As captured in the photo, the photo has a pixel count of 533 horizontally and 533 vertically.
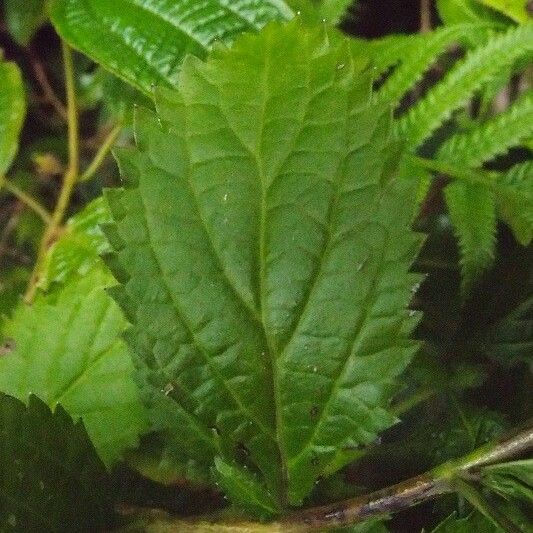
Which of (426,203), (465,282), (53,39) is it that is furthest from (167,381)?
(53,39)

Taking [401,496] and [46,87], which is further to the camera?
[46,87]

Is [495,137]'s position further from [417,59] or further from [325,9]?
[325,9]

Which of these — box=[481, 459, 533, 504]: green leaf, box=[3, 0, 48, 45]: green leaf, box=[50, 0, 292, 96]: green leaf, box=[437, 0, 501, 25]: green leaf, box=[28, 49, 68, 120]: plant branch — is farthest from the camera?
box=[28, 49, 68, 120]: plant branch

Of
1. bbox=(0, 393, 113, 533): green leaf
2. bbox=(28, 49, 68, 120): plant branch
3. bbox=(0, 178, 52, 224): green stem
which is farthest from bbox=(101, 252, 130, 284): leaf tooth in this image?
bbox=(28, 49, 68, 120): plant branch

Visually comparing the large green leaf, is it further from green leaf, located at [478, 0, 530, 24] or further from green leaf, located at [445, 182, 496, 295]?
green leaf, located at [478, 0, 530, 24]

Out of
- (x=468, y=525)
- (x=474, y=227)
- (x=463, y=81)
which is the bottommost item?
(x=468, y=525)

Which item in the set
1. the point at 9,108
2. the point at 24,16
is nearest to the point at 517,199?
the point at 9,108

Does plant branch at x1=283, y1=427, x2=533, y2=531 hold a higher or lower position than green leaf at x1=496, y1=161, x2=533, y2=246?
lower
